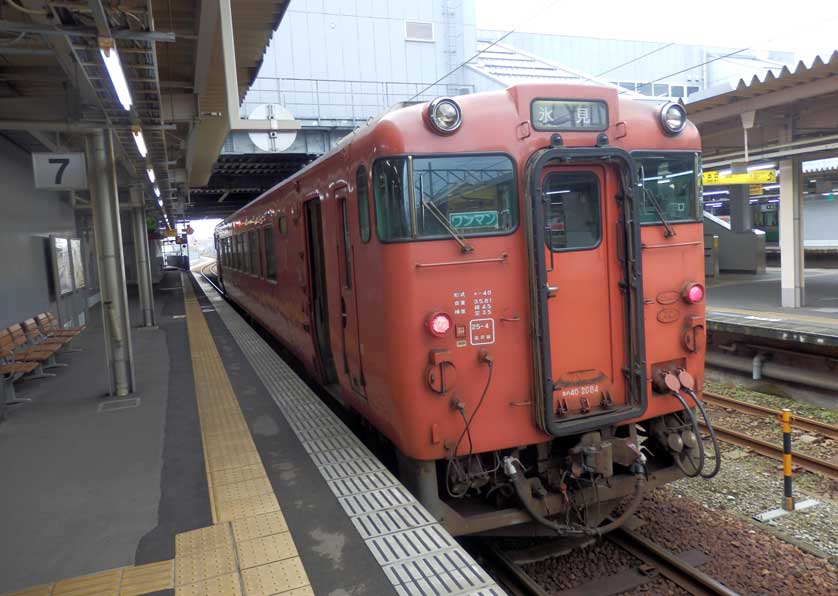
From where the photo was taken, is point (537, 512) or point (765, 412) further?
point (765, 412)

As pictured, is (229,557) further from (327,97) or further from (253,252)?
(327,97)

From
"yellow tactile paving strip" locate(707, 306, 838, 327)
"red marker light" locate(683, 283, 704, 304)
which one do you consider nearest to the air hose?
"red marker light" locate(683, 283, 704, 304)

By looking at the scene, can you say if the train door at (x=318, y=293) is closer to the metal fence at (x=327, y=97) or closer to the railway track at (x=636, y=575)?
the railway track at (x=636, y=575)

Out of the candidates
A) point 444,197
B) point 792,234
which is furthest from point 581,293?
point 792,234

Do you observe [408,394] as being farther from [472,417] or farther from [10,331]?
[10,331]

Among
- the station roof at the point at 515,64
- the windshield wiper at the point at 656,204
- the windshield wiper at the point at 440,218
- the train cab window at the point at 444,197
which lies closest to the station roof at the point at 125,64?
the train cab window at the point at 444,197

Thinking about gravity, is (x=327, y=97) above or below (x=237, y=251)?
above

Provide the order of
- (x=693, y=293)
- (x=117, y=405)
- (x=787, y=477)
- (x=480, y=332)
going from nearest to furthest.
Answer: (x=480, y=332), (x=693, y=293), (x=787, y=477), (x=117, y=405)

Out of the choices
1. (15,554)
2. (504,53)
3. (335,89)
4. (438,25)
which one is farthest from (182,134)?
(504,53)

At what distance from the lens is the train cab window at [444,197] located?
13.1 ft

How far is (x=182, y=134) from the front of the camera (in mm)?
11586

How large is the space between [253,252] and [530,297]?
8.66 meters

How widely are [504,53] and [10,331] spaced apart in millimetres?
33467

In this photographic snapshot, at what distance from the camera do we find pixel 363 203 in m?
4.43
